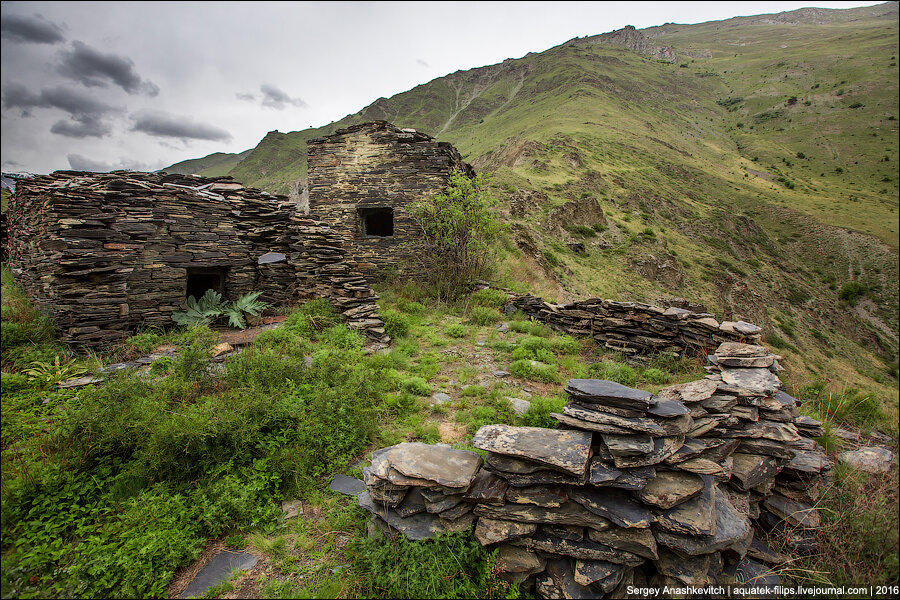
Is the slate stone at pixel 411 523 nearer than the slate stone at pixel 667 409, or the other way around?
the slate stone at pixel 411 523

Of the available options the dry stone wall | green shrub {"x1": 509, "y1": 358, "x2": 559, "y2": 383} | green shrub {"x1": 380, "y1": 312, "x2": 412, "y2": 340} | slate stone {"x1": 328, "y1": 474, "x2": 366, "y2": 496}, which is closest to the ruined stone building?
the dry stone wall

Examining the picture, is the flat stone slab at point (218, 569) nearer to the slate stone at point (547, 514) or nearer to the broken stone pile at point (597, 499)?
the broken stone pile at point (597, 499)

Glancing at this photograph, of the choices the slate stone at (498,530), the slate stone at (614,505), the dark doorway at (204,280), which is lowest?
the slate stone at (498,530)

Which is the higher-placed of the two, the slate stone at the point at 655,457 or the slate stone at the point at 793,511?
the slate stone at the point at 655,457

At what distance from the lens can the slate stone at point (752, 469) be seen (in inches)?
141

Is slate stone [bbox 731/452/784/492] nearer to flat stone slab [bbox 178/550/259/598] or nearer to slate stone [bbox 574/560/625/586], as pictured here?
slate stone [bbox 574/560/625/586]

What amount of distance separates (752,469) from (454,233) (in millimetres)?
8627

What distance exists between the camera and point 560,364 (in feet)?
21.1

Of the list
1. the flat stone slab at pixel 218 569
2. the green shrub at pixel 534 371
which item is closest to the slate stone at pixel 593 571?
the flat stone slab at pixel 218 569

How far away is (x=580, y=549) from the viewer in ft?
8.98

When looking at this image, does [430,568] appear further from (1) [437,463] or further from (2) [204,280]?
(2) [204,280]

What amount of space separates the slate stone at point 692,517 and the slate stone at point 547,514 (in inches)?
19.6

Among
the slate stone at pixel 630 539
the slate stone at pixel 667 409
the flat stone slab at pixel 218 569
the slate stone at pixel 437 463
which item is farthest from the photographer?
the slate stone at pixel 667 409

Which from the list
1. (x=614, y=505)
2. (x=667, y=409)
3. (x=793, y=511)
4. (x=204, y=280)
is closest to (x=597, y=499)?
(x=614, y=505)
